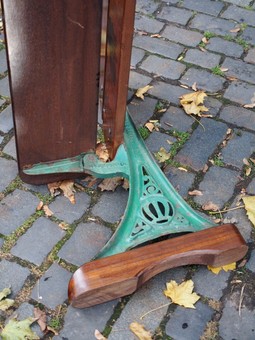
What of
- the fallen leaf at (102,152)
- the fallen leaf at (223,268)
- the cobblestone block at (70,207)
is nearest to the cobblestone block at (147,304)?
the fallen leaf at (223,268)

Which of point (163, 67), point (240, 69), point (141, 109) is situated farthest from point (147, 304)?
point (240, 69)

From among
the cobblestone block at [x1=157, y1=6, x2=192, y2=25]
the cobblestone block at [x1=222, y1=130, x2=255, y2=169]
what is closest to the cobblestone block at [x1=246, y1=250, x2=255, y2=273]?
the cobblestone block at [x1=222, y1=130, x2=255, y2=169]

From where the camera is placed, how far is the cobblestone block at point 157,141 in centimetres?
273

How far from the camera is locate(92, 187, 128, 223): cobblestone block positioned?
7.88 feet

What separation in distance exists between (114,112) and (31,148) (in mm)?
401

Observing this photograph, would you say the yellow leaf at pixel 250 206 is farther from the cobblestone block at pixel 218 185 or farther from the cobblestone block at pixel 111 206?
the cobblestone block at pixel 111 206

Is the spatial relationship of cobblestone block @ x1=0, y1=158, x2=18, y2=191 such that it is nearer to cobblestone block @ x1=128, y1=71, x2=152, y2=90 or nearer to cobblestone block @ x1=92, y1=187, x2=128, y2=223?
cobblestone block @ x1=92, y1=187, x2=128, y2=223

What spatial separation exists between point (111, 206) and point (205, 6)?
1802mm

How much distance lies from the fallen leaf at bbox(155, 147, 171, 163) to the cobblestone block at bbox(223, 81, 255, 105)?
561mm

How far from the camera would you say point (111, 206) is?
2441 millimetres

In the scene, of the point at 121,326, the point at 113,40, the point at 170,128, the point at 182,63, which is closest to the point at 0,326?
the point at 121,326

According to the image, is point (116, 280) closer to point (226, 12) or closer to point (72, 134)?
point (72, 134)

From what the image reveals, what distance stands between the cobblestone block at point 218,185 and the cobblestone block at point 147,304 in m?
0.41

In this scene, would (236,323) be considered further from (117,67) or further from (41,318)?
(117,67)
